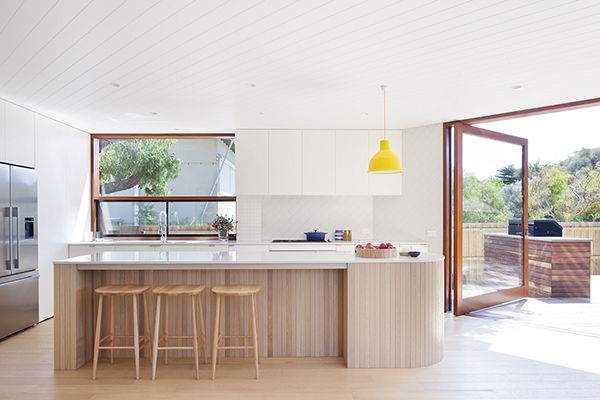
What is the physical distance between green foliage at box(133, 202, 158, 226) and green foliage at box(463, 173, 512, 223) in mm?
4457

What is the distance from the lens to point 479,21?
7.27ft

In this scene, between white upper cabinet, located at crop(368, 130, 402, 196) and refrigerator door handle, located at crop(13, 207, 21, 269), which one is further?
white upper cabinet, located at crop(368, 130, 402, 196)

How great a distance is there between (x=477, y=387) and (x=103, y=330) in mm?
3101

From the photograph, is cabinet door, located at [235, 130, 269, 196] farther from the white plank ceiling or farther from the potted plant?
the white plank ceiling

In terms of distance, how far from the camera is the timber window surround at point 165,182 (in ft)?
18.5

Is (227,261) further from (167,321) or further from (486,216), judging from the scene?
(486,216)

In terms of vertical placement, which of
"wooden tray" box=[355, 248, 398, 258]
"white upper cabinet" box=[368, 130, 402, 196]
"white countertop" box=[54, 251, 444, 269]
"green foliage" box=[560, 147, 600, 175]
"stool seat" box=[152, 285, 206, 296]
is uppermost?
"green foliage" box=[560, 147, 600, 175]

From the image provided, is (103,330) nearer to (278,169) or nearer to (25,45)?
(25,45)

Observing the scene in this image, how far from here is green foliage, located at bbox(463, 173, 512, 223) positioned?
4633 mm

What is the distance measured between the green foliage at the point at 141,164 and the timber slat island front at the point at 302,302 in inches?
102

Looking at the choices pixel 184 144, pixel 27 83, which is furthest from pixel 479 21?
pixel 184 144

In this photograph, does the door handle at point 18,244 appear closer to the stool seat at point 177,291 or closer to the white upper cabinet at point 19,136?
the white upper cabinet at point 19,136

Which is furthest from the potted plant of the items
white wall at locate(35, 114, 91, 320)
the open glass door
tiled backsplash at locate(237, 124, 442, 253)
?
the open glass door

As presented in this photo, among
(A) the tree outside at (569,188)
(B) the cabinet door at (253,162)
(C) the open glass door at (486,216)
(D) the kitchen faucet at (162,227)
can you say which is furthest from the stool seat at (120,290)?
(A) the tree outside at (569,188)
